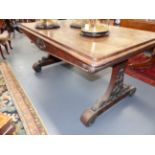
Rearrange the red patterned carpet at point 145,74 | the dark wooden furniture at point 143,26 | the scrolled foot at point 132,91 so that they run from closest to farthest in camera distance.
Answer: the scrolled foot at point 132,91, the red patterned carpet at point 145,74, the dark wooden furniture at point 143,26

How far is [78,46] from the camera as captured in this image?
3.56 feet

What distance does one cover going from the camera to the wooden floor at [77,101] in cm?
137

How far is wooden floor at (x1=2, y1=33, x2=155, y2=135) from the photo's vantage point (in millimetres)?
1366

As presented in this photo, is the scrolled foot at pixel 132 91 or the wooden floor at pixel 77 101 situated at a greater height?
the scrolled foot at pixel 132 91

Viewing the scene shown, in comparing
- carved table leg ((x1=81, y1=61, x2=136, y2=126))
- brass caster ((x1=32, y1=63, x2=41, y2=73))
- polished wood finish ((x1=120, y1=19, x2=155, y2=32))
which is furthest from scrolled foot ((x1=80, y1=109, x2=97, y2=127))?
polished wood finish ((x1=120, y1=19, x2=155, y2=32))

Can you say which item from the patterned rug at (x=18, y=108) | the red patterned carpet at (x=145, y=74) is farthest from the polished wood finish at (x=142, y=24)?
the patterned rug at (x=18, y=108)

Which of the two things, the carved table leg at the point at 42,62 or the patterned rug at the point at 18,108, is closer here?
the patterned rug at the point at 18,108

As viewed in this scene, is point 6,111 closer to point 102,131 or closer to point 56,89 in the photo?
point 56,89

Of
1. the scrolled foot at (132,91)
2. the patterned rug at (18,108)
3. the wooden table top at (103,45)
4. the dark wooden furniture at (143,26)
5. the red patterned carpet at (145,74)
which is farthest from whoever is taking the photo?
the dark wooden furniture at (143,26)

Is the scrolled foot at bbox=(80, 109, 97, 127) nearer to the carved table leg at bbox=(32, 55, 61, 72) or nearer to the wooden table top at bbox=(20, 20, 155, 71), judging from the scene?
the wooden table top at bbox=(20, 20, 155, 71)

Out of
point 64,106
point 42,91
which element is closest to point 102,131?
point 64,106

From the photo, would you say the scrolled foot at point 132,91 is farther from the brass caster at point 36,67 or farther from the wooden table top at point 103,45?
the brass caster at point 36,67

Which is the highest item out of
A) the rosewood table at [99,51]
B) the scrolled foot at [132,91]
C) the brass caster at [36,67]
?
the rosewood table at [99,51]

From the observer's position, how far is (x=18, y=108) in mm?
1562
